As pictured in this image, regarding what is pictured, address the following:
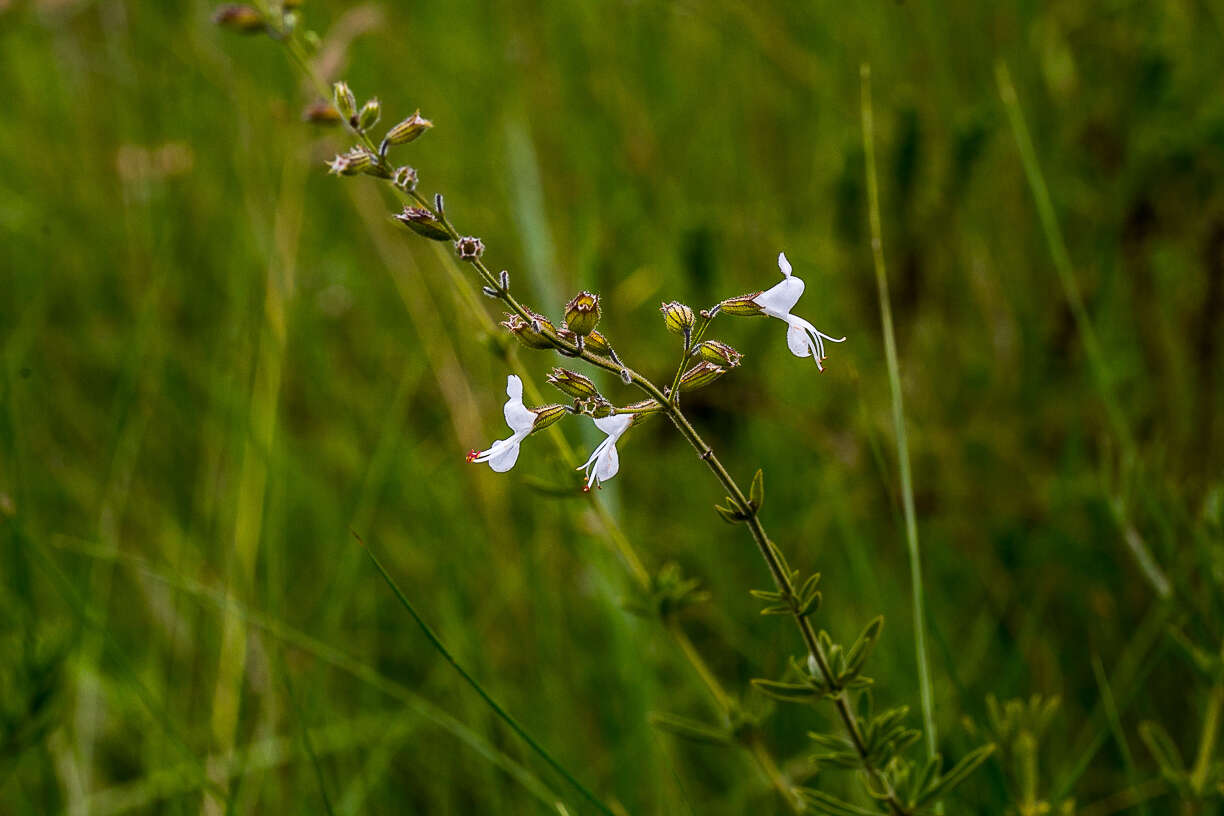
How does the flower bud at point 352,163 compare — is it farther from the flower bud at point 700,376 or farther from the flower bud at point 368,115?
the flower bud at point 700,376

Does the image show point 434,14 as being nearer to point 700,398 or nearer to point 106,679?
point 700,398

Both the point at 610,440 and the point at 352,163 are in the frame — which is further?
the point at 352,163

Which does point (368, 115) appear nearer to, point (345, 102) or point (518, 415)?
point (345, 102)

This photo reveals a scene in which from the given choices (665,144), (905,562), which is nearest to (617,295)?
(665,144)

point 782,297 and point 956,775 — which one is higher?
point 782,297

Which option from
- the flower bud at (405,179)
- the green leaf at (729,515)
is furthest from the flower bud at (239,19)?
the green leaf at (729,515)

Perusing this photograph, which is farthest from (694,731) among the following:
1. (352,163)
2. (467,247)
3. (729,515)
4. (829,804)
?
(352,163)
